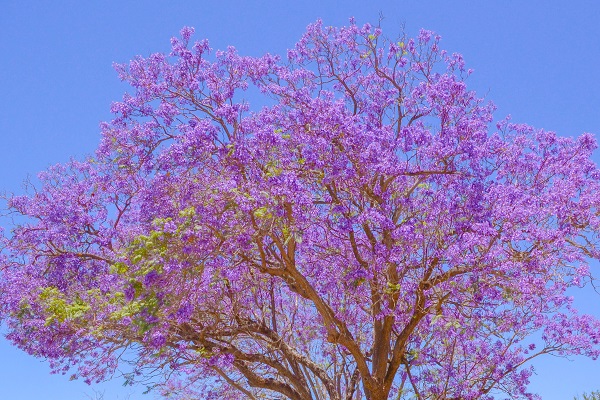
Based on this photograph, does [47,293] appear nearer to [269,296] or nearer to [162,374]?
[162,374]

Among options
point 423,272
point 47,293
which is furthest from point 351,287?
point 47,293

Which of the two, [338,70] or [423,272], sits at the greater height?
[338,70]

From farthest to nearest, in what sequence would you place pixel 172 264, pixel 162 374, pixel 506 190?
pixel 162 374 < pixel 506 190 < pixel 172 264

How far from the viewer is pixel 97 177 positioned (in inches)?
516

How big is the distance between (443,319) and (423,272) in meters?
0.92

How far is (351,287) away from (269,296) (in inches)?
96.5

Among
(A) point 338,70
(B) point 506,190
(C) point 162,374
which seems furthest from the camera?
(A) point 338,70

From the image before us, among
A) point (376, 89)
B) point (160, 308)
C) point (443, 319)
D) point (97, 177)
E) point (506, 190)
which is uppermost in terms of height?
point (376, 89)

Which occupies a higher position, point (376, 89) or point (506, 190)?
point (376, 89)

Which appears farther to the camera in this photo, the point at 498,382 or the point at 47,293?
the point at 498,382

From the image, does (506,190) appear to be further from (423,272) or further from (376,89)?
(376,89)

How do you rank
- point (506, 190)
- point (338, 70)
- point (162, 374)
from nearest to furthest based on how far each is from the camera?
point (506, 190) < point (162, 374) < point (338, 70)

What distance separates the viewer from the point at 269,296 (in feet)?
45.9

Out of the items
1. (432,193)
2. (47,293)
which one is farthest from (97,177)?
(432,193)
